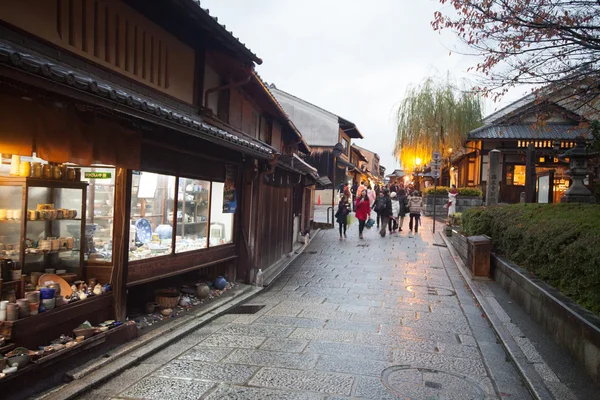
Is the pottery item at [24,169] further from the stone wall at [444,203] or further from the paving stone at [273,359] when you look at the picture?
the stone wall at [444,203]

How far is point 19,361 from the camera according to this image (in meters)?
5.11

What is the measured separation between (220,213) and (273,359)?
5.03 m

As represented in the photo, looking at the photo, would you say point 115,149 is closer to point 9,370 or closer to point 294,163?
point 9,370

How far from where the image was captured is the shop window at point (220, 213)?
10.7 m

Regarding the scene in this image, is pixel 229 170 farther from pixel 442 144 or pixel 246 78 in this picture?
pixel 442 144

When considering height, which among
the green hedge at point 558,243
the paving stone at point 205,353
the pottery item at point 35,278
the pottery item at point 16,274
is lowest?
the paving stone at point 205,353

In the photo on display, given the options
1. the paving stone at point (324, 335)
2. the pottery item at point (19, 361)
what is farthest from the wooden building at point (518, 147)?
the pottery item at point (19, 361)

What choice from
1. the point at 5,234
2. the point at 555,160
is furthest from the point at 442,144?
the point at 5,234

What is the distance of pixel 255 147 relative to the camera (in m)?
10.3

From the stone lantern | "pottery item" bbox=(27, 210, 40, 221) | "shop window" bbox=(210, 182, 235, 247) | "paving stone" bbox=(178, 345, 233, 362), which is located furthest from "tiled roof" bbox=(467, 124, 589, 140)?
"pottery item" bbox=(27, 210, 40, 221)

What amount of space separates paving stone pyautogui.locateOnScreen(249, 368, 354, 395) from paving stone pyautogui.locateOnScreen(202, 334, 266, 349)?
114 centimetres

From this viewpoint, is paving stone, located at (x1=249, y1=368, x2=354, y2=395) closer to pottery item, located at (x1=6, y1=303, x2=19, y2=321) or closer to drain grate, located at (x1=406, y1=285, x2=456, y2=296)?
pottery item, located at (x1=6, y1=303, x2=19, y2=321)

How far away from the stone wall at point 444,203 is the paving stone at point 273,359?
80.1ft

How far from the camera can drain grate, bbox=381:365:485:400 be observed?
218 inches
